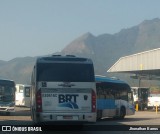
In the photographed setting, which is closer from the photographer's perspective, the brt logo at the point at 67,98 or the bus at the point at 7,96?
the brt logo at the point at 67,98

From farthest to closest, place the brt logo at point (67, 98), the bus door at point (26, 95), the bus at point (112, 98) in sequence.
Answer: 1. the bus door at point (26, 95)
2. the bus at point (112, 98)
3. the brt logo at point (67, 98)

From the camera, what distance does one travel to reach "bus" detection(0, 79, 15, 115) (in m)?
31.1

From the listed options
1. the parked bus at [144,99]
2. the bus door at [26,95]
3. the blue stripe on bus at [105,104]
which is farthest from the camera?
the parked bus at [144,99]

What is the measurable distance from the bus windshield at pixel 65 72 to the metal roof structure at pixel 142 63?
32997mm

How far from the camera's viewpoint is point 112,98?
27.8 metres

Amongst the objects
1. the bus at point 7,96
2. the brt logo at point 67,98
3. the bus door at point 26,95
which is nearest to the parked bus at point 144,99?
the bus door at point 26,95

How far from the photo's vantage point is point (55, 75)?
17.0 metres

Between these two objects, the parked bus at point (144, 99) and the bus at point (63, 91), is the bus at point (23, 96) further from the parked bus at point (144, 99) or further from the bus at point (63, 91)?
the bus at point (63, 91)

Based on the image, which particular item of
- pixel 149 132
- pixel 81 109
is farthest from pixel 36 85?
pixel 149 132

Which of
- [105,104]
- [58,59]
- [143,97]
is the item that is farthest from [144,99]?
[58,59]

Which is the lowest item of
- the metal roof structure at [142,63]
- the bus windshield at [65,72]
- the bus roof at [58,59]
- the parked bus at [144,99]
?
the parked bus at [144,99]

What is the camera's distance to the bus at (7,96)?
3114 cm

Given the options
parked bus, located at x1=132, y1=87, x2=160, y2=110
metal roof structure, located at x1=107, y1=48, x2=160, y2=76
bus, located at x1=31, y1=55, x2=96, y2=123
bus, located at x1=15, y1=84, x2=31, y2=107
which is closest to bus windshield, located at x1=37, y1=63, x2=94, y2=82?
bus, located at x1=31, y1=55, x2=96, y2=123

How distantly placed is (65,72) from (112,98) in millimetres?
11083
